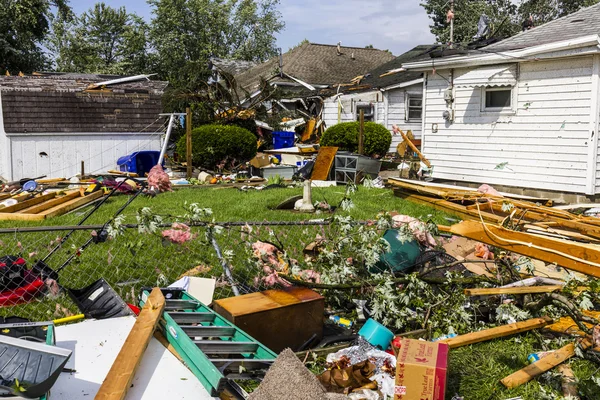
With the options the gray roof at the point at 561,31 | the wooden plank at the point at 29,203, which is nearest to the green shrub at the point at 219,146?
the wooden plank at the point at 29,203

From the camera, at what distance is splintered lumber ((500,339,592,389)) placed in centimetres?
357

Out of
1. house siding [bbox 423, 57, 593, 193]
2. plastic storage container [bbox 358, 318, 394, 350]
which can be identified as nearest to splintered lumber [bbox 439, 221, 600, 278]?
plastic storage container [bbox 358, 318, 394, 350]

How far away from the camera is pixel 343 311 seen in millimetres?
4805

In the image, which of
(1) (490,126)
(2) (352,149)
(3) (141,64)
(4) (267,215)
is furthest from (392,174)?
(3) (141,64)

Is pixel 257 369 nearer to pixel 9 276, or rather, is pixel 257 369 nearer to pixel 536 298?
pixel 536 298

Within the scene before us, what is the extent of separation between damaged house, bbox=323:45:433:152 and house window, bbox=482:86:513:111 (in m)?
6.95

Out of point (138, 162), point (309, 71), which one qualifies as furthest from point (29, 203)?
point (309, 71)

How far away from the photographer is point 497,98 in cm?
1226

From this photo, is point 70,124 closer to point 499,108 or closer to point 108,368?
point 499,108

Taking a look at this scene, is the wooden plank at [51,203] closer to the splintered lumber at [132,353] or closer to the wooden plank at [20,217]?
the wooden plank at [20,217]

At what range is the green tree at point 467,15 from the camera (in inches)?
1624

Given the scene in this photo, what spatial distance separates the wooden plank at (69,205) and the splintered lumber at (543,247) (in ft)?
24.8

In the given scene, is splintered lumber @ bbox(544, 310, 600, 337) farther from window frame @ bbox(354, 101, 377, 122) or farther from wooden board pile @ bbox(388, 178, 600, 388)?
window frame @ bbox(354, 101, 377, 122)

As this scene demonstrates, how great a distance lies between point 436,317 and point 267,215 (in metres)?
4.95
